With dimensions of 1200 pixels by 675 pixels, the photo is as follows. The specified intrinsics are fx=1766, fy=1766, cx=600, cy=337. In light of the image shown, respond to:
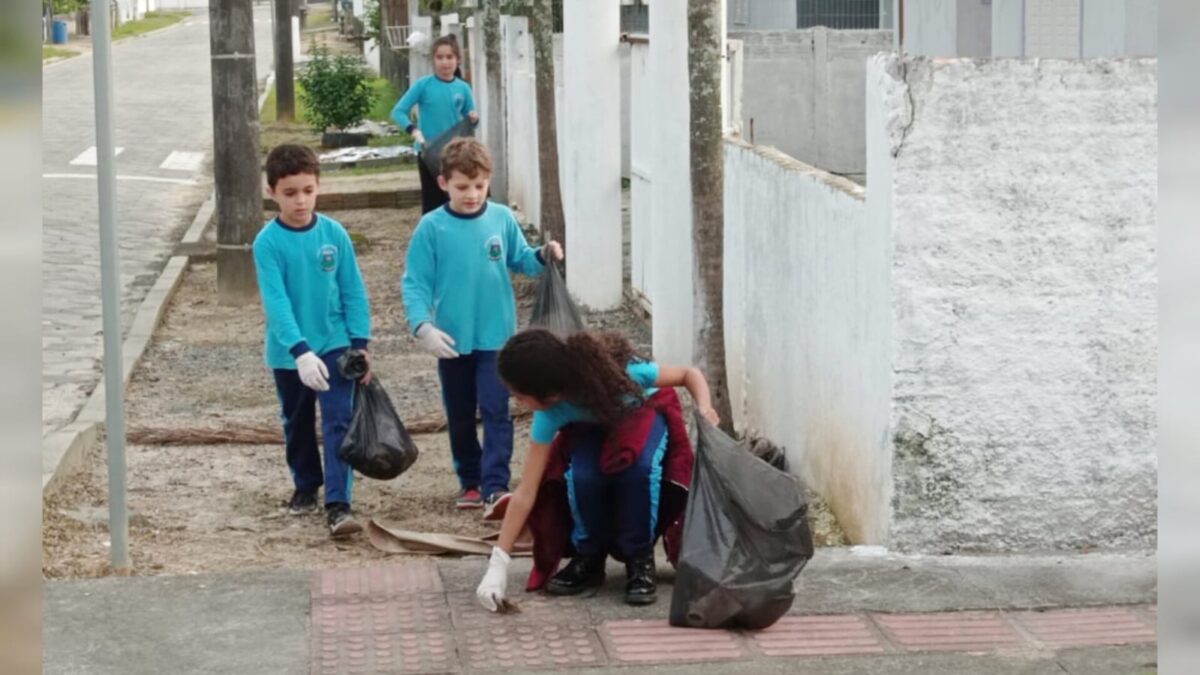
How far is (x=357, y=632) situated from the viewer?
4.90 metres

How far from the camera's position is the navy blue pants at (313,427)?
6.65 metres

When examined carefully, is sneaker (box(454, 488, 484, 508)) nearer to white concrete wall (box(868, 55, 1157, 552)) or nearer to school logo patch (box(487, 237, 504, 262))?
school logo patch (box(487, 237, 504, 262))

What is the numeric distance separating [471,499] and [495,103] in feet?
36.1

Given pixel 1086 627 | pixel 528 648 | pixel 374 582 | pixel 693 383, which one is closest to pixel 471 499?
pixel 374 582

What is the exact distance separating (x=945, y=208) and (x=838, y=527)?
4.67ft

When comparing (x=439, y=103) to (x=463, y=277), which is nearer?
(x=463, y=277)

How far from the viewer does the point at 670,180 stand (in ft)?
31.1

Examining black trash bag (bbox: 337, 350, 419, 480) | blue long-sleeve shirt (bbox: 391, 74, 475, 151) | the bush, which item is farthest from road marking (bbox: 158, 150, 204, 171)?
black trash bag (bbox: 337, 350, 419, 480)

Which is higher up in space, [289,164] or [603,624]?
[289,164]

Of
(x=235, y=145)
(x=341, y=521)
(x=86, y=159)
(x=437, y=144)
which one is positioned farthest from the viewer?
(x=86, y=159)

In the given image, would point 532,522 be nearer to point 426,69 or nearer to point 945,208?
point 945,208

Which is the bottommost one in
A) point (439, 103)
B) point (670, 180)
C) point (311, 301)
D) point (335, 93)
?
point (311, 301)

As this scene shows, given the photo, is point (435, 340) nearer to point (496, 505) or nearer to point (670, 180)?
point (496, 505)

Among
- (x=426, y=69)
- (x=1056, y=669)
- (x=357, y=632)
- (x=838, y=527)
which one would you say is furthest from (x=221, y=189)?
(x=426, y=69)
